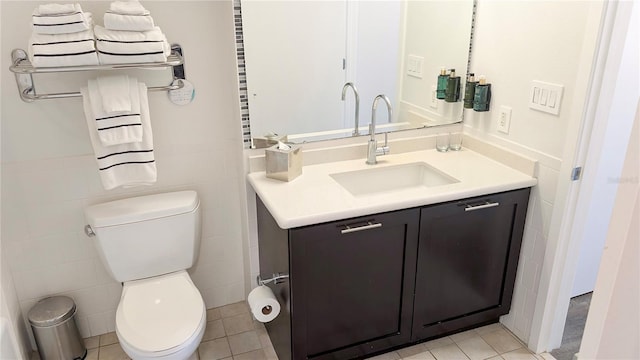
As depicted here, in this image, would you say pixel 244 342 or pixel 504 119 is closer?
pixel 504 119

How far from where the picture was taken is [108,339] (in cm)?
237

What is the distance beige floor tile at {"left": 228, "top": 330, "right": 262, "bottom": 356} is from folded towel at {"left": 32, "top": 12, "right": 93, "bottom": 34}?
1.53 m

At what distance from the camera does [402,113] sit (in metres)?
2.43

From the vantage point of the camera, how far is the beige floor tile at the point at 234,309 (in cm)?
255

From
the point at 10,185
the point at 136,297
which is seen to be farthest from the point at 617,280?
the point at 10,185

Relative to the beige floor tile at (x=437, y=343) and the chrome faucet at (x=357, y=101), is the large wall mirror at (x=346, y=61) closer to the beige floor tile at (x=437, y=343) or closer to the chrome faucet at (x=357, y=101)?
the chrome faucet at (x=357, y=101)

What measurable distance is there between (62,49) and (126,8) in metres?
0.27

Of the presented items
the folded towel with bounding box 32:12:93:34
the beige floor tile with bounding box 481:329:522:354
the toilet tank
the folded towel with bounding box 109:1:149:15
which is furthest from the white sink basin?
the folded towel with bounding box 32:12:93:34

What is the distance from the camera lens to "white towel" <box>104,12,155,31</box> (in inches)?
68.7

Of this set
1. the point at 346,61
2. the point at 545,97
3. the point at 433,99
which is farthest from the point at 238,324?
the point at 545,97

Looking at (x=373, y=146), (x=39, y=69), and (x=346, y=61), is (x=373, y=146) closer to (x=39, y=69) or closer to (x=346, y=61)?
(x=346, y=61)

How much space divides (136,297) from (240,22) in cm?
124

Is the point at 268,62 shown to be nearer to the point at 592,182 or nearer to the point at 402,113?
the point at 402,113

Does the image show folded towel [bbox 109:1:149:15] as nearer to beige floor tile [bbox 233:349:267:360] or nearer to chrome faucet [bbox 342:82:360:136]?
chrome faucet [bbox 342:82:360:136]
